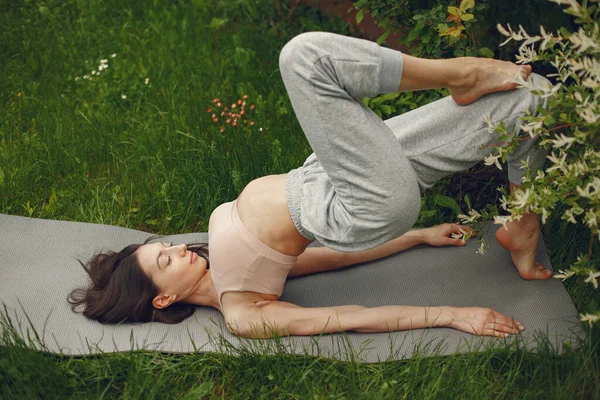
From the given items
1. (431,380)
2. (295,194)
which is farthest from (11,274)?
(431,380)

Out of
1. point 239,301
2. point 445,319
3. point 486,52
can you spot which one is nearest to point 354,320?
point 445,319

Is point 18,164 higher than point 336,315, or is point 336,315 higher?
point 18,164

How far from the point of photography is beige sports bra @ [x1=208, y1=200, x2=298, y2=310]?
2.80 metres

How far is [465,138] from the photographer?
2680 millimetres

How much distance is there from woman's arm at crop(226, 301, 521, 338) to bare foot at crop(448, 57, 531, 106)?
0.84 m

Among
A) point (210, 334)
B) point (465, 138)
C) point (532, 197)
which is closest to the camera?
point (532, 197)

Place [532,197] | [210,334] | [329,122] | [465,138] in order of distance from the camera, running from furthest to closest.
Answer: [210,334], [465,138], [329,122], [532,197]

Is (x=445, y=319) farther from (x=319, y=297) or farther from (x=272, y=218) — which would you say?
(x=272, y=218)

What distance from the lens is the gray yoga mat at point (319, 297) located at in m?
2.75

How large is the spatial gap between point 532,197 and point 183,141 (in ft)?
7.11

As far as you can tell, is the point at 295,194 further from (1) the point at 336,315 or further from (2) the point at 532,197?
(2) the point at 532,197

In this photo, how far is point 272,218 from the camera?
9.10 ft

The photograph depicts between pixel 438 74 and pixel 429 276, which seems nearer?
pixel 438 74

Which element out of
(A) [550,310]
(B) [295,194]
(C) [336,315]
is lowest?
(A) [550,310]
